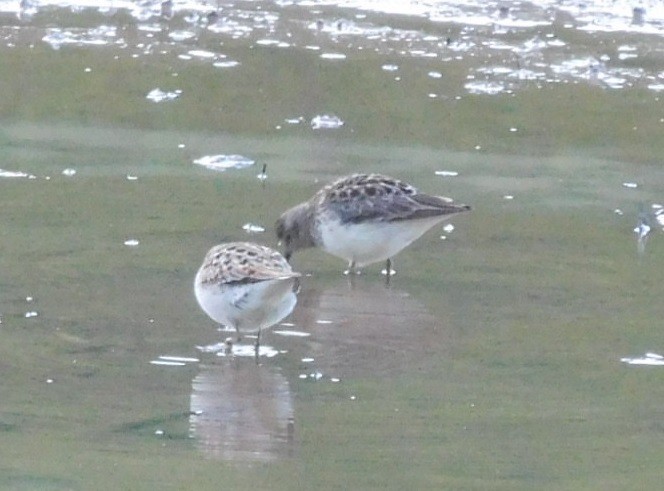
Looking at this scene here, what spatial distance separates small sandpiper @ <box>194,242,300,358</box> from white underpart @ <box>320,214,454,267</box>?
1722 mm

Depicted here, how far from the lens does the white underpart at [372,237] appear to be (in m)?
9.87

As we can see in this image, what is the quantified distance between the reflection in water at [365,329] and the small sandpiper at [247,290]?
0.95 feet

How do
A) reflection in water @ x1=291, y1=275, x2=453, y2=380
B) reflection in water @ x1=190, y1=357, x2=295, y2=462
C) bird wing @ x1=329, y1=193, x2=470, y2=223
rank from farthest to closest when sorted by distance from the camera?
bird wing @ x1=329, y1=193, x2=470, y2=223, reflection in water @ x1=291, y1=275, x2=453, y2=380, reflection in water @ x1=190, y1=357, x2=295, y2=462

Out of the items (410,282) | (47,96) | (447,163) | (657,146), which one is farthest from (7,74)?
(410,282)

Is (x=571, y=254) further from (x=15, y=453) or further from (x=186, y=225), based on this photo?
(x=15, y=453)

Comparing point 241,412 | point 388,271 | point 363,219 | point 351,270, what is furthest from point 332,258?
point 241,412

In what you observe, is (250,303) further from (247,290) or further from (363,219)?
(363,219)

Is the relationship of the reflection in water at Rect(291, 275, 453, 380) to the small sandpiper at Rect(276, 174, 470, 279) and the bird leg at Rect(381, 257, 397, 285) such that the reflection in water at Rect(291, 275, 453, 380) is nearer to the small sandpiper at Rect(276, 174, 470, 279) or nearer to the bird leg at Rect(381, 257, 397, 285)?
the bird leg at Rect(381, 257, 397, 285)

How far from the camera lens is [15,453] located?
6.32 metres

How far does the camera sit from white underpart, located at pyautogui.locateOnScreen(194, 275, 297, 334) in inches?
310

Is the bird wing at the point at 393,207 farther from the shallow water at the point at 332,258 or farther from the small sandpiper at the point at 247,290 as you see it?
the small sandpiper at the point at 247,290

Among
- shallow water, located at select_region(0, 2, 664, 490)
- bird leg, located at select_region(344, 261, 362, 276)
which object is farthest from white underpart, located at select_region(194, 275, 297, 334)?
bird leg, located at select_region(344, 261, 362, 276)

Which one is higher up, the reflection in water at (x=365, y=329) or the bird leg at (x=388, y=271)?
the reflection in water at (x=365, y=329)

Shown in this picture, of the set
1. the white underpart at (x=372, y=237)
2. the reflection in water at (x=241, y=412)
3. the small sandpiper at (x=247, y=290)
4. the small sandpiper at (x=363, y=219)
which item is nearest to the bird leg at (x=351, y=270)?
the small sandpiper at (x=363, y=219)
